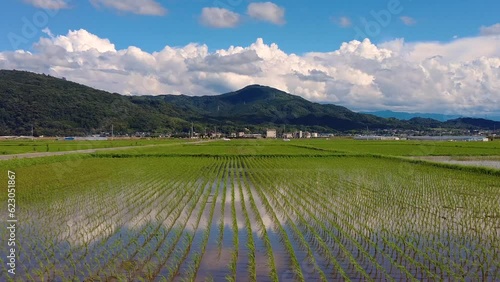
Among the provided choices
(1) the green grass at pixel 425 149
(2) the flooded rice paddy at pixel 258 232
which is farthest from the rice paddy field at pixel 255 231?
(1) the green grass at pixel 425 149

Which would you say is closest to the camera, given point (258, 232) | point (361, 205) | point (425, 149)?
point (258, 232)

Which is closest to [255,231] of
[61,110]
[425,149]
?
[425,149]

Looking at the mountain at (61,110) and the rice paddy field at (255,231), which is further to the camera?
the mountain at (61,110)

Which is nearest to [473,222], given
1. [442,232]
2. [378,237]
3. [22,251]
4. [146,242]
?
[442,232]

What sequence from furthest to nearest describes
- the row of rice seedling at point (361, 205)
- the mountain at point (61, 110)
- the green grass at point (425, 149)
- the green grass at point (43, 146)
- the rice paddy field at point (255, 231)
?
the mountain at point (61, 110) → the green grass at point (425, 149) → the green grass at point (43, 146) → the row of rice seedling at point (361, 205) → the rice paddy field at point (255, 231)

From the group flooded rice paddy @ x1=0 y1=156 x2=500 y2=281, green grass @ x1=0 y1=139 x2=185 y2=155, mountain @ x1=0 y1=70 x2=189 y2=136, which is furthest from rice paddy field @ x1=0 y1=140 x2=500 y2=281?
mountain @ x1=0 y1=70 x2=189 y2=136

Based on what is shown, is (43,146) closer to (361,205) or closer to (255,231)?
(361,205)

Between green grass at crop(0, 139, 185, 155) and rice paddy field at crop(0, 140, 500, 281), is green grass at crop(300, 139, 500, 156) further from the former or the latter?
green grass at crop(0, 139, 185, 155)

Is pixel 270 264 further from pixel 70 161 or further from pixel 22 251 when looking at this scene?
pixel 70 161

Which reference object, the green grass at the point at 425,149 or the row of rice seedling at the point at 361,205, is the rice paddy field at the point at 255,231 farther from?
the green grass at the point at 425,149
